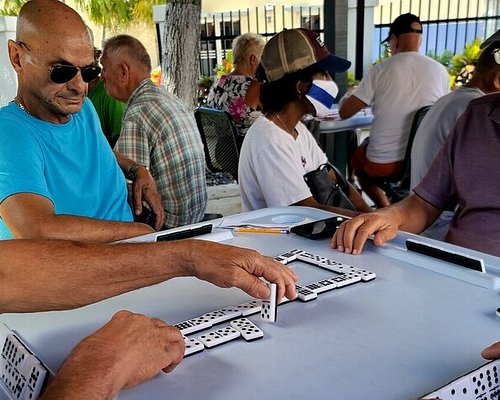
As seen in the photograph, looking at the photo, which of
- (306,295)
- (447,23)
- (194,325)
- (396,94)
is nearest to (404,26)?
(396,94)

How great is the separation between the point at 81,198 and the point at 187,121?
1.03m

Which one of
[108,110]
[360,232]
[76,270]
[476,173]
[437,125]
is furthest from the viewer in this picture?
[108,110]

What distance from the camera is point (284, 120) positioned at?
2.55 m

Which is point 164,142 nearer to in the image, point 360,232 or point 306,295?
point 360,232

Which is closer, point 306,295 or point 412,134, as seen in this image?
point 306,295

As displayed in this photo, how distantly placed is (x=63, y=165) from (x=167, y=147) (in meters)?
0.90

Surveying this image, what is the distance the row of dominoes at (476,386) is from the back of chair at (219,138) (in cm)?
323

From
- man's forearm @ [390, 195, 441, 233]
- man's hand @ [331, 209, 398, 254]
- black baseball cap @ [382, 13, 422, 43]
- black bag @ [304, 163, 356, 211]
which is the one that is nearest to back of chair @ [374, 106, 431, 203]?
black baseball cap @ [382, 13, 422, 43]

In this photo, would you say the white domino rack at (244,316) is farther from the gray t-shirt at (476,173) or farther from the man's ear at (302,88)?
the man's ear at (302,88)

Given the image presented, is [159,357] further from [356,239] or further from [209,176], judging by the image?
[209,176]

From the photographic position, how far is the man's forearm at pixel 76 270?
1.10 metres

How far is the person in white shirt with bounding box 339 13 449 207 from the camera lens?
4.32 meters

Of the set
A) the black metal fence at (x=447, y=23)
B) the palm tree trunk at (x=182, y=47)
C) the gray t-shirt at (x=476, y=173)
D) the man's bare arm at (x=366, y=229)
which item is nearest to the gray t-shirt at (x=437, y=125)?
the gray t-shirt at (x=476, y=173)

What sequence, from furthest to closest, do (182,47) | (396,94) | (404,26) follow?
(182,47) < (404,26) < (396,94)
